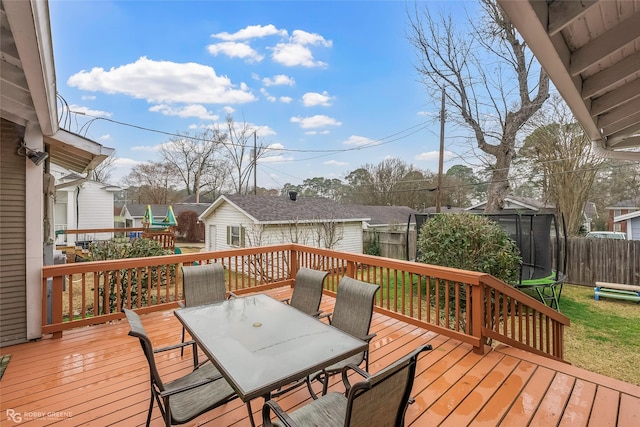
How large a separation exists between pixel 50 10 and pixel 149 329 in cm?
351

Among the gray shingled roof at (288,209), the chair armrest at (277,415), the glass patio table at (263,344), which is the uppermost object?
the gray shingled roof at (288,209)

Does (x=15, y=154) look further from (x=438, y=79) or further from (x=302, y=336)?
(x=438, y=79)

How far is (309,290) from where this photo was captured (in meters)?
3.33

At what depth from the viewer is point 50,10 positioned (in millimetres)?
1655

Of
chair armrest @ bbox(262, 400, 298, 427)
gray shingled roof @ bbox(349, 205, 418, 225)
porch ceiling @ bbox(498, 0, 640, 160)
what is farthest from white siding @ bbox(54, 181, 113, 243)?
porch ceiling @ bbox(498, 0, 640, 160)

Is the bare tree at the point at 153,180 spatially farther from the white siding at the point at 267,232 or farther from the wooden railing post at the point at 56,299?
the wooden railing post at the point at 56,299

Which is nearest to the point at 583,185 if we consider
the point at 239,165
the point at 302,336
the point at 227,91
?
the point at 302,336

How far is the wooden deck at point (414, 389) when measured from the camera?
223 centimetres

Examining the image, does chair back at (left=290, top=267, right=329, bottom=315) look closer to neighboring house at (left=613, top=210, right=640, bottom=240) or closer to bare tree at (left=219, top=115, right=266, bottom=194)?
neighboring house at (left=613, top=210, right=640, bottom=240)

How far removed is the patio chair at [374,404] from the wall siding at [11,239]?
3.48 m

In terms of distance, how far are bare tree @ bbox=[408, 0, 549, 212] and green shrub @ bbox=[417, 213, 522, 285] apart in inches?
263

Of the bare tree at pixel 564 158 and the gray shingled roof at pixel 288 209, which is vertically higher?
the bare tree at pixel 564 158

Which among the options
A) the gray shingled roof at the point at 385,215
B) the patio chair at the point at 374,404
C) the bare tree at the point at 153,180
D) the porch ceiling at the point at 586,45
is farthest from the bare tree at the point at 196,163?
the patio chair at the point at 374,404
